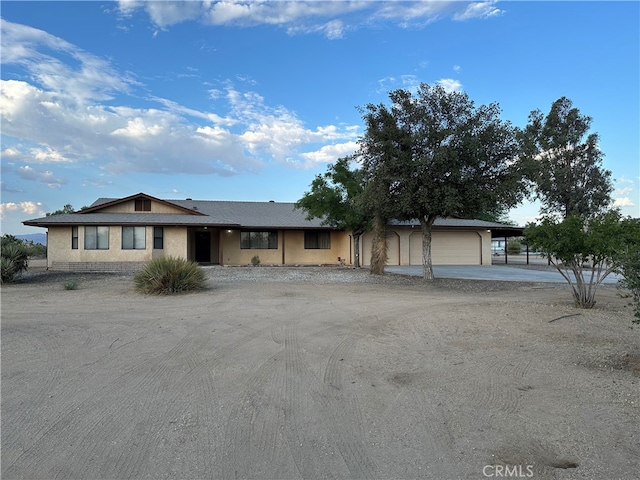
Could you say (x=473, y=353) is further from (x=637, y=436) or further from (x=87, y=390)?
(x=87, y=390)

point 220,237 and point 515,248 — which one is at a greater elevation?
point 220,237

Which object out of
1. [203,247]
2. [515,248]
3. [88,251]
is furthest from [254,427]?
[515,248]

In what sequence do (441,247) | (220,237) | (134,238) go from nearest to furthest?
(134,238)
(220,237)
(441,247)

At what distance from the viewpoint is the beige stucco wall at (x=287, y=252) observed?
92.0 feet

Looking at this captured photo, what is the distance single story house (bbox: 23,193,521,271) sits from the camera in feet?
76.2

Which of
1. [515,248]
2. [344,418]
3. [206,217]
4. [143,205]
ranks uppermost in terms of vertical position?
[143,205]

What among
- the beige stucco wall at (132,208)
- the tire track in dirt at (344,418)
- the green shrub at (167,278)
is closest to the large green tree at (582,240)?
the tire track in dirt at (344,418)

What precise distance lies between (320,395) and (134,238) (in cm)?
2144

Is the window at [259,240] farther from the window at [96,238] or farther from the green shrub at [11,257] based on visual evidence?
the green shrub at [11,257]

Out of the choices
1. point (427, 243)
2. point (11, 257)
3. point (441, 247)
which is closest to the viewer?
point (11, 257)

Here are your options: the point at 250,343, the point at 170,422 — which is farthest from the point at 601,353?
the point at 170,422

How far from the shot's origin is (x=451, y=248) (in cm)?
3033

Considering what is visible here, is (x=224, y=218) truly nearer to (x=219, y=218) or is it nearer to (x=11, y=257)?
(x=219, y=218)

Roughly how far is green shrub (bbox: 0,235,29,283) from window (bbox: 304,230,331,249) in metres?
16.2
